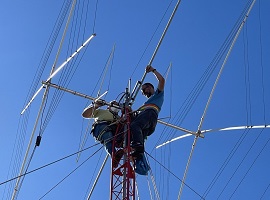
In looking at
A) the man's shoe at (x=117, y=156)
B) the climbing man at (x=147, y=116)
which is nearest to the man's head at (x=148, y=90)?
the climbing man at (x=147, y=116)

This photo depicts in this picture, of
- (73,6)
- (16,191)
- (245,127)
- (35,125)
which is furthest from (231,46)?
(16,191)

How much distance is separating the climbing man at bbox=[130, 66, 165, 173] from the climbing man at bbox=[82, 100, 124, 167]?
21.9 inches

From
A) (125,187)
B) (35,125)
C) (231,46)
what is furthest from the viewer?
(231,46)

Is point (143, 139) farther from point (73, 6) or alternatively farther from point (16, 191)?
point (73, 6)

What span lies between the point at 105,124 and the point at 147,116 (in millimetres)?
1295

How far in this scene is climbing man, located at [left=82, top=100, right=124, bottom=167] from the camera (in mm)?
11320

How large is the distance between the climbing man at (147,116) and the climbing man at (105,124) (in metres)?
0.56

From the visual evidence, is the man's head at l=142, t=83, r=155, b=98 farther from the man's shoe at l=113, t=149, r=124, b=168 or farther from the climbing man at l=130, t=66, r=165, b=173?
the man's shoe at l=113, t=149, r=124, b=168

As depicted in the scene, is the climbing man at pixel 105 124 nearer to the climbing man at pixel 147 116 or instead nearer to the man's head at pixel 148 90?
the climbing man at pixel 147 116

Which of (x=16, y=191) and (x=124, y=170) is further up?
(x=16, y=191)

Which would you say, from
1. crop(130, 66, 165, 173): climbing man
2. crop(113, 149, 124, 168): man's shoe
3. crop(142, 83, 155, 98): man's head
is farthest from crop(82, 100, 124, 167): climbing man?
crop(142, 83, 155, 98): man's head

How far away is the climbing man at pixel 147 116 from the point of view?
1059cm

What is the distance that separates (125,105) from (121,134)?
0.64 meters

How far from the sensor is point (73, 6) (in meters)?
13.6
